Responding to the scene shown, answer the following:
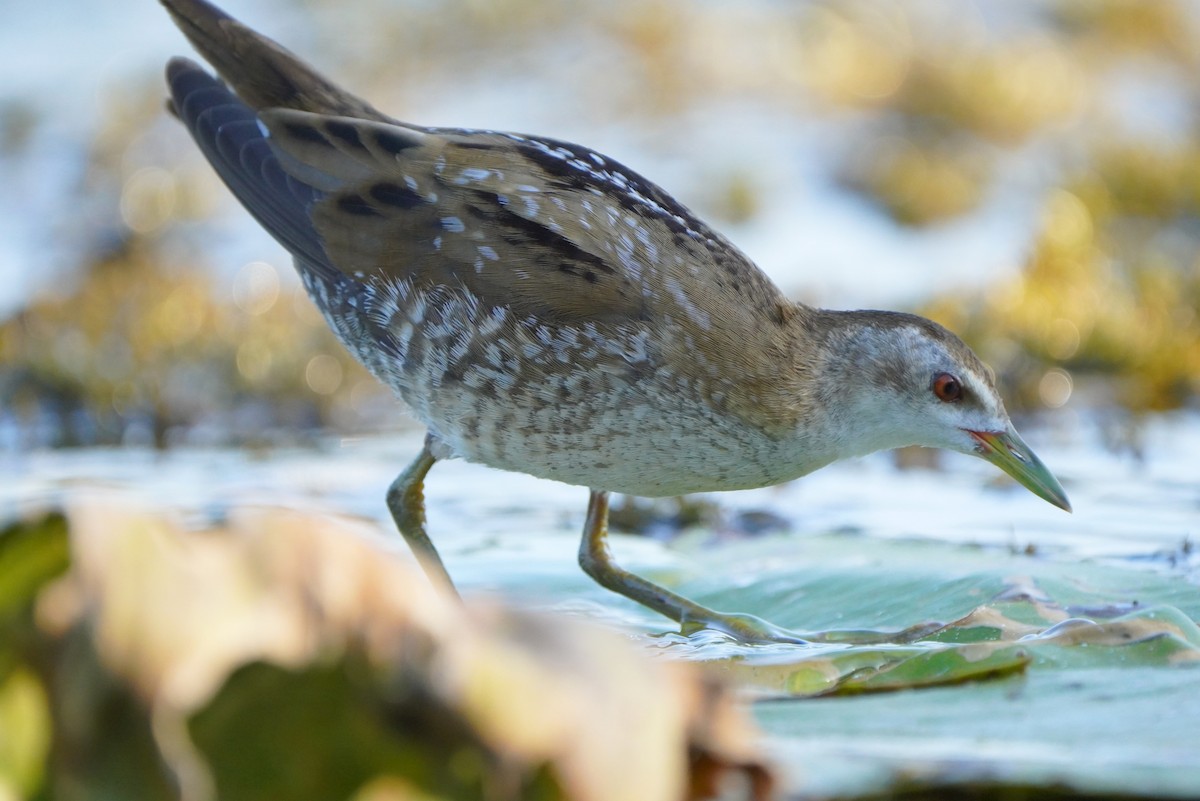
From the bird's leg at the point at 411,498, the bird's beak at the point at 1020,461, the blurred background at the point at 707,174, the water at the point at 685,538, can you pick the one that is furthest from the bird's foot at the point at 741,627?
the blurred background at the point at 707,174

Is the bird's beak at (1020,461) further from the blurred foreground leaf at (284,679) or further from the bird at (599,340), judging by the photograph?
the blurred foreground leaf at (284,679)

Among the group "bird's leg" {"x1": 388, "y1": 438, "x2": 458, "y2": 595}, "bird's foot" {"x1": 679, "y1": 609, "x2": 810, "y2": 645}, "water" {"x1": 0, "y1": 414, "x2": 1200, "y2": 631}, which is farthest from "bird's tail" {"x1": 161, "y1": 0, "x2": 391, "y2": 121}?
"bird's foot" {"x1": 679, "y1": 609, "x2": 810, "y2": 645}

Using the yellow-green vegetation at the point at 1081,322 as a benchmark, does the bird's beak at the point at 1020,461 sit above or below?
below

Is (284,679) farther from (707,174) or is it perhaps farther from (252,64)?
(707,174)

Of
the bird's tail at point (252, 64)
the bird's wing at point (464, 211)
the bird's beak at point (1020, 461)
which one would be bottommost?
the bird's beak at point (1020, 461)

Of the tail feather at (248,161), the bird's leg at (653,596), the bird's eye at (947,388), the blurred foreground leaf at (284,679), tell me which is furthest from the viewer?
the tail feather at (248,161)

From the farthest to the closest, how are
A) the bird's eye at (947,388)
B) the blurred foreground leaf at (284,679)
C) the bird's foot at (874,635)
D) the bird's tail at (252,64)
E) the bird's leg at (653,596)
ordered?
the bird's tail at (252,64) < the bird's eye at (947,388) < the bird's leg at (653,596) < the bird's foot at (874,635) < the blurred foreground leaf at (284,679)

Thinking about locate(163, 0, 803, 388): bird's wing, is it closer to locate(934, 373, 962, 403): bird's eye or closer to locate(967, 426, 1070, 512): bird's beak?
locate(934, 373, 962, 403): bird's eye

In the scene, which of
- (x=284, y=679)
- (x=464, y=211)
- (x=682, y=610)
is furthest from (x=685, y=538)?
(x=284, y=679)

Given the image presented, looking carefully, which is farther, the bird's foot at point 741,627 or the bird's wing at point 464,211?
the bird's wing at point 464,211

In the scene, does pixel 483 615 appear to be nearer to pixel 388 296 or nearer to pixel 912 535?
pixel 388 296
